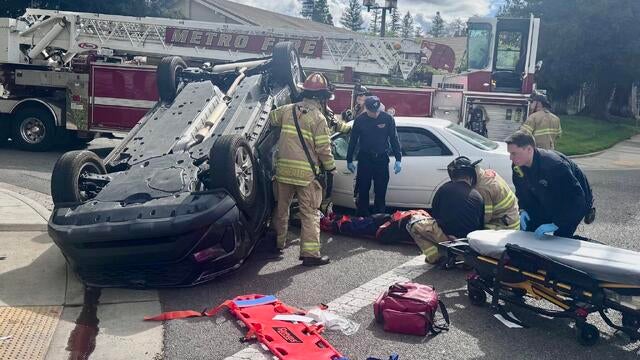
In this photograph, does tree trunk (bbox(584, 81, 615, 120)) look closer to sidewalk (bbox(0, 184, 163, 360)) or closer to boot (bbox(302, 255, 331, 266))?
boot (bbox(302, 255, 331, 266))

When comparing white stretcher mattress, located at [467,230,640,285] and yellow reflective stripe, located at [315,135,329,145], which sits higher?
yellow reflective stripe, located at [315,135,329,145]

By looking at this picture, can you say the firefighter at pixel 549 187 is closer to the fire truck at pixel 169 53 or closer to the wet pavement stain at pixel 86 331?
the wet pavement stain at pixel 86 331

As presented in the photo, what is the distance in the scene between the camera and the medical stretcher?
169 inches

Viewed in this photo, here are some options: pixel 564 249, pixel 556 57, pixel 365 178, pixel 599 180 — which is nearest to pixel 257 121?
pixel 365 178

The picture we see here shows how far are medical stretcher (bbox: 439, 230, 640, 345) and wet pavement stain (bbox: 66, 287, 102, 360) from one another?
2990mm

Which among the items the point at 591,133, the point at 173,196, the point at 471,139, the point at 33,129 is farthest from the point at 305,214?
the point at 591,133

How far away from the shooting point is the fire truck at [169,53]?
1333 centimetres

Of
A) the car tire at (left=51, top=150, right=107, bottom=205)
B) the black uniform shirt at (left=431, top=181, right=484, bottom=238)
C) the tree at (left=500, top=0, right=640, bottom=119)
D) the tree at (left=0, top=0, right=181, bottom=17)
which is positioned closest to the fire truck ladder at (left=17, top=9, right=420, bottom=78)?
the black uniform shirt at (left=431, top=181, right=484, bottom=238)

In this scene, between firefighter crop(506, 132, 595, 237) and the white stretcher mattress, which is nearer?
the white stretcher mattress

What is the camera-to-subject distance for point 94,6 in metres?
27.5

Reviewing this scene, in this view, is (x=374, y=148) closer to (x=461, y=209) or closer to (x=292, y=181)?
(x=292, y=181)

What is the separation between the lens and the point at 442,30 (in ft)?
421

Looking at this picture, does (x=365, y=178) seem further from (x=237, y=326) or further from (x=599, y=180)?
(x=599, y=180)

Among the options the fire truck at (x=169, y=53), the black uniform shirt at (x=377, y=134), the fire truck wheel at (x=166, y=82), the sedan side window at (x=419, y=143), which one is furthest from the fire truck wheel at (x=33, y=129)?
the sedan side window at (x=419, y=143)
